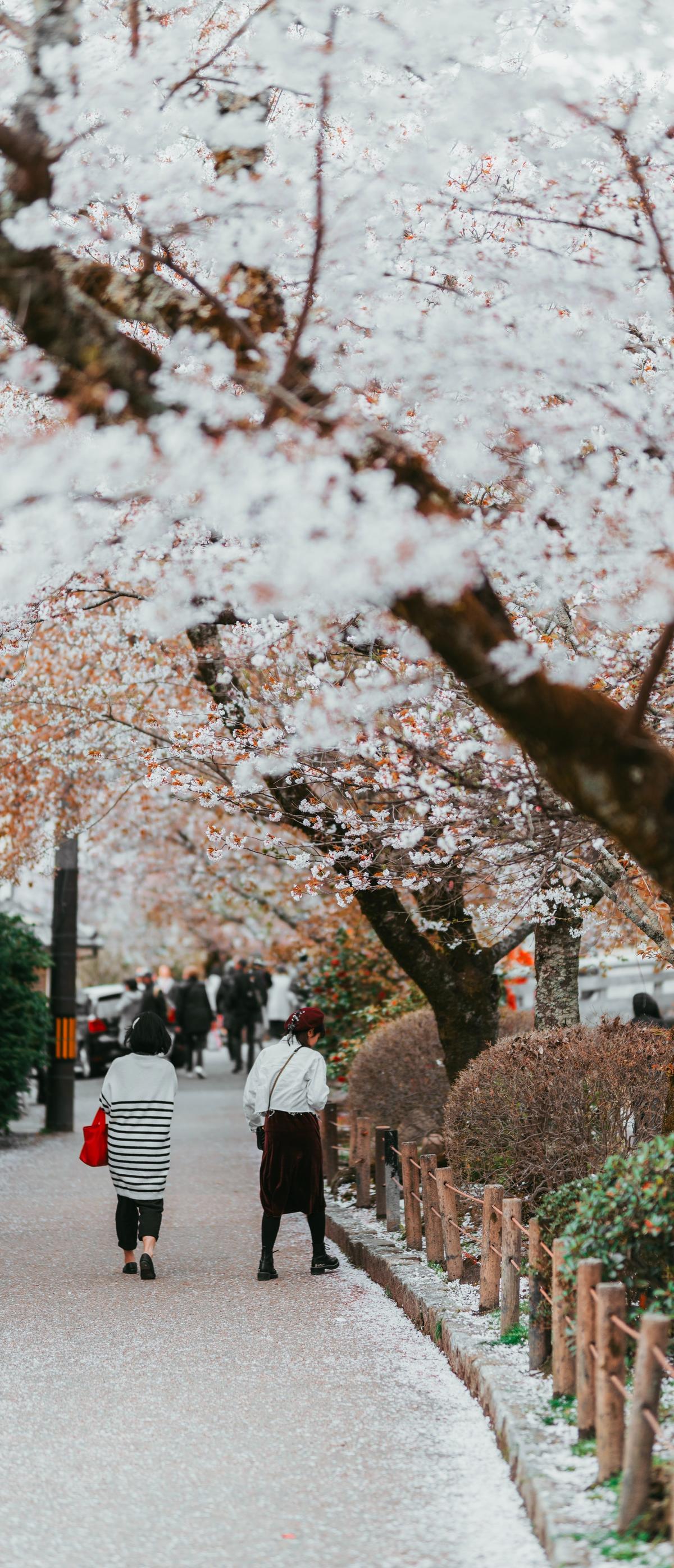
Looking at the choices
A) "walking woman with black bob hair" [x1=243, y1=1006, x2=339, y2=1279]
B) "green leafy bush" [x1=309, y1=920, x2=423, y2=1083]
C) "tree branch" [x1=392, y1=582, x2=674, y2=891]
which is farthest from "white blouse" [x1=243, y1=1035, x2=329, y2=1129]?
"green leafy bush" [x1=309, y1=920, x2=423, y2=1083]

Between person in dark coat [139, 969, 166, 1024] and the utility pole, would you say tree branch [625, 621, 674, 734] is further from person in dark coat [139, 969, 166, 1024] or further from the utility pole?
person in dark coat [139, 969, 166, 1024]

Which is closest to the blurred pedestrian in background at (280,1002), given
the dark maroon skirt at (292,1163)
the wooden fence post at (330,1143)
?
the wooden fence post at (330,1143)

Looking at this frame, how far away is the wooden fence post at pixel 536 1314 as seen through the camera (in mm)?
5609

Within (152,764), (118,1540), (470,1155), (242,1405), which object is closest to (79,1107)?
(152,764)

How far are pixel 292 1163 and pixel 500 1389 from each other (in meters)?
3.33

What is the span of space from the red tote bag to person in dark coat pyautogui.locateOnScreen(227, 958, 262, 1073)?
15.3 metres

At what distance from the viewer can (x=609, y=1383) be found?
14.1ft

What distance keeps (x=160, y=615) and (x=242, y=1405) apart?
10.2 ft

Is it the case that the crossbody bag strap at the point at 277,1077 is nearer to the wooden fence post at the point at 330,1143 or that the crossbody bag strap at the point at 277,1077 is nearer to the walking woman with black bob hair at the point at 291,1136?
the walking woman with black bob hair at the point at 291,1136

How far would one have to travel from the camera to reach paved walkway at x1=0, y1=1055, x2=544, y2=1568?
175 inches

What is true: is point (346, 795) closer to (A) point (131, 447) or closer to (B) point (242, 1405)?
(B) point (242, 1405)

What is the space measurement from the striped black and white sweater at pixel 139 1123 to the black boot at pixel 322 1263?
39.0 inches

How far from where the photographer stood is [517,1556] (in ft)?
13.8

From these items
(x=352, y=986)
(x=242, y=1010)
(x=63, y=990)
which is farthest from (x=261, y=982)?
(x=352, y=986)
